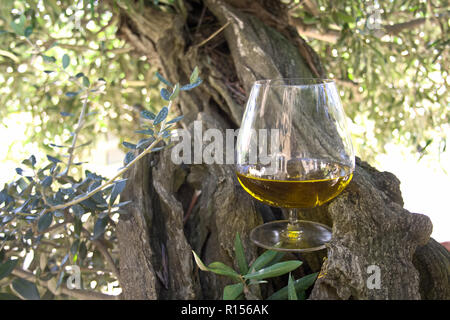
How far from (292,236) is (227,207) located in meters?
0.11

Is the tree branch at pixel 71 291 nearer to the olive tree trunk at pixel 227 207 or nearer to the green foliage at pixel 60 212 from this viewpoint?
the green foliage at pixel 60 212

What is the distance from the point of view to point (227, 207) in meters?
0.67

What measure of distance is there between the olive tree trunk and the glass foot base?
23mm

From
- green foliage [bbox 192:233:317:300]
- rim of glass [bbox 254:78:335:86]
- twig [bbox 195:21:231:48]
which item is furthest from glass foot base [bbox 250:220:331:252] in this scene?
twig [bbox 195:21:231:48]

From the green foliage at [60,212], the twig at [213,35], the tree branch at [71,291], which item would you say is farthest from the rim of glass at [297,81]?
the tree branch at [71,291]

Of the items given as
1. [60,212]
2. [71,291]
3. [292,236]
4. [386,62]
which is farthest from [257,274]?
[386,62]

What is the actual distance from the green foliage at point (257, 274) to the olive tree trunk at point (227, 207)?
3cm

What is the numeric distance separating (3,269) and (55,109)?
88cm

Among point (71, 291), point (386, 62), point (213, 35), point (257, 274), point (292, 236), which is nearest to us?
point (257, 274)

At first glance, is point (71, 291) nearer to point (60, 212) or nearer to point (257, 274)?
point (60, 212)

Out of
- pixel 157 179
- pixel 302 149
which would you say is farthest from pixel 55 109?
pixel 302 149

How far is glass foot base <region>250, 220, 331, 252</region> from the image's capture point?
601mm

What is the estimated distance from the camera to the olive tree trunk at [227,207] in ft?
1.75
